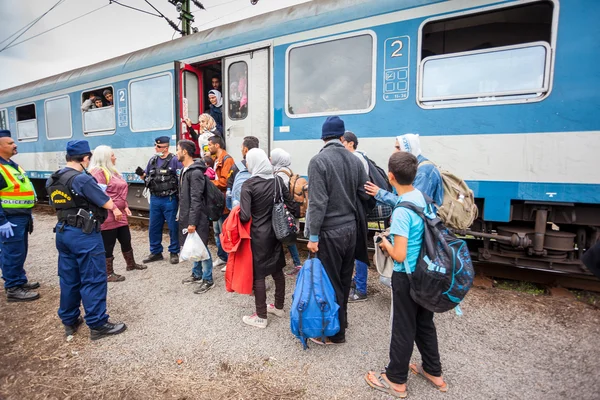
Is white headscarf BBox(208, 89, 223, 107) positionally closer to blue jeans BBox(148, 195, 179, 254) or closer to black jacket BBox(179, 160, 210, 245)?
blue jeans BBox(148, 195, 179, 254)

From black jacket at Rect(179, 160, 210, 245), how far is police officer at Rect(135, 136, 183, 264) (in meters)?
1.08

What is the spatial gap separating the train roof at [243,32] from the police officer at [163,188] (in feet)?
6.28

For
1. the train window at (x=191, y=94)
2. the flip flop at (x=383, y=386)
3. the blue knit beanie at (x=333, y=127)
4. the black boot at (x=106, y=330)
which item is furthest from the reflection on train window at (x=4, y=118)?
→ the flip flop at (x=383, y=386)

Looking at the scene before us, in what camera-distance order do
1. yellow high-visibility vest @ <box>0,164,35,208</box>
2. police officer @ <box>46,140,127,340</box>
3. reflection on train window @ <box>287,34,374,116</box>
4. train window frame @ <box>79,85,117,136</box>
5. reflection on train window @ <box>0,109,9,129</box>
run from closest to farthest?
police officer @ <box>46,140,127,340</box>
yellow high-visibility vest @ <box>0,164,35,208</box>
reflection on train window @ <box>287,34,374,116</box>
train window frame @ <box>79,85,117,136</box>
reflection on train window @ <box>0,109,9,129</box>

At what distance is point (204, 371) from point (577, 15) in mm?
4621

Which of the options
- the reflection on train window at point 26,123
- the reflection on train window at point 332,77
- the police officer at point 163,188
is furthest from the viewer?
the reflection on train window at point 26,123

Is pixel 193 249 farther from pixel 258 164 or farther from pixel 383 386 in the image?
pixel 383 386

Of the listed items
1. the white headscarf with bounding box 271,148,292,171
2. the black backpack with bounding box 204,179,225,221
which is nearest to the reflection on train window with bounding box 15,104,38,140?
the black backpack with bounding box 204,179,225,221

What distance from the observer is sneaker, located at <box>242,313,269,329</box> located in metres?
3.21

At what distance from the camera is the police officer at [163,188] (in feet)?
16.2

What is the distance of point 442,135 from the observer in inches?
151

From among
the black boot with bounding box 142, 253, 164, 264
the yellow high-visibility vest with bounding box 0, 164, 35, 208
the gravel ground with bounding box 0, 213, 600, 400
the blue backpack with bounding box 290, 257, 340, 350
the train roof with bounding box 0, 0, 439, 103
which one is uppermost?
the train roof with bounding box 0, 0, 439, 103

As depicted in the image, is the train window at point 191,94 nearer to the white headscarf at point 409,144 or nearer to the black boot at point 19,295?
the black boot at point 19,295

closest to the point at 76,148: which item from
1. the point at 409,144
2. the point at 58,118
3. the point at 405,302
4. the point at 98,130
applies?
the point at 409,144
